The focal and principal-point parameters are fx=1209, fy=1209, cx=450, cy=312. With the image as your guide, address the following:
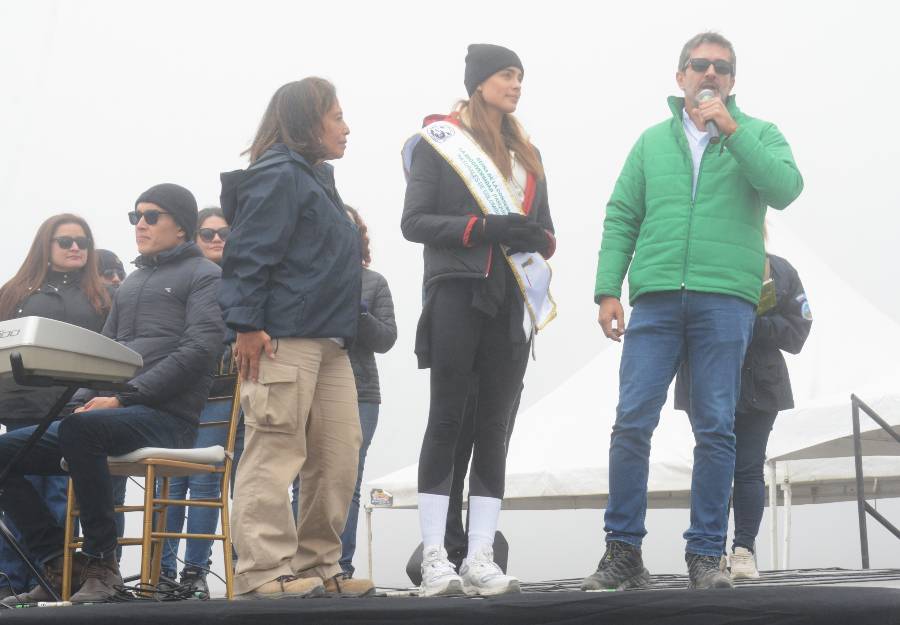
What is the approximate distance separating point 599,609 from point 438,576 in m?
0.60

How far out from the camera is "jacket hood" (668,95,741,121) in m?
3.65

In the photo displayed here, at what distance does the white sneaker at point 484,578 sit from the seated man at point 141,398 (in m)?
1.14

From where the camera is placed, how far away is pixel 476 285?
3471 millimetres

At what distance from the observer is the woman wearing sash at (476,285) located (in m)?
3.42

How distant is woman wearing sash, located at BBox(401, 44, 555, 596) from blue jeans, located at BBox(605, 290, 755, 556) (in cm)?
32

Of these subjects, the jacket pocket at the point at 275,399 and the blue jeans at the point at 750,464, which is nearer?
the jacket pocket at the point at 275,399

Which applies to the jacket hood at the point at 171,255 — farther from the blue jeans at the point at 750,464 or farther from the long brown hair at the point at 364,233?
the blue jeans at the point at 750,464

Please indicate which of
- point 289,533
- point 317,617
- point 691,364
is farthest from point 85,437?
point 691,364

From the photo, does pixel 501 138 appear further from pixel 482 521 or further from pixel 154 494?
pixel 154 494

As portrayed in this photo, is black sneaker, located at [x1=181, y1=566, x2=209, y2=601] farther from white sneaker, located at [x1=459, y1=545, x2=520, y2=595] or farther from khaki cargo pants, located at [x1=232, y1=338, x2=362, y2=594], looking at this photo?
white sneaker, located at [x1=459, y1=545, x2=520, y2=595]

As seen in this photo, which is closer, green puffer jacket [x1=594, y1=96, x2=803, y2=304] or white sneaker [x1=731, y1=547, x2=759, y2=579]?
green puffer jacket [x1=594, y1=96, x2=803, y2=304]

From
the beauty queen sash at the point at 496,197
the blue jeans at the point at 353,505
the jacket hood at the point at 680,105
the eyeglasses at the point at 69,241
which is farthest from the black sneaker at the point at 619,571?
the eyeglasses at the point at 69,241

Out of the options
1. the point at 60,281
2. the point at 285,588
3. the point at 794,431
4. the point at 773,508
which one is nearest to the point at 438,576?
the point at 285,588

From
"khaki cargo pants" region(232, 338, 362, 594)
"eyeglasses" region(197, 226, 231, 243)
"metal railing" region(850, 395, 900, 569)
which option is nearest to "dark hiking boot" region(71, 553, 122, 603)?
"khaki cargo pants" region(232, 338, 362, 594)
